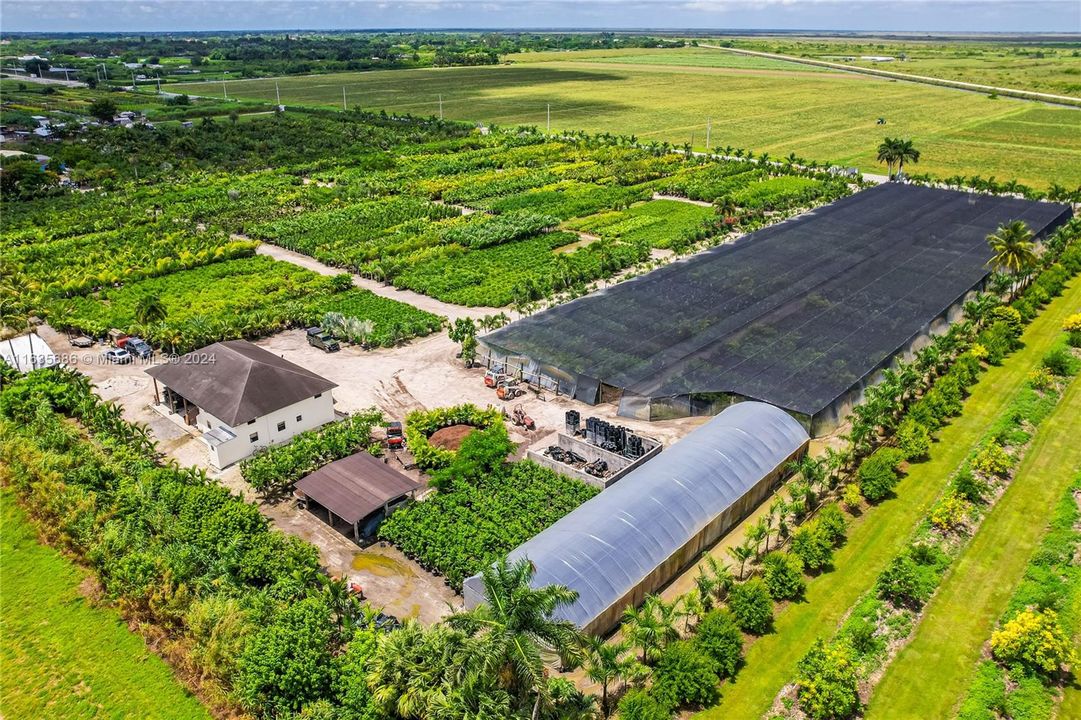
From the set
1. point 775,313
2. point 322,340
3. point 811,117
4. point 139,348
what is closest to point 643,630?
point 775,313

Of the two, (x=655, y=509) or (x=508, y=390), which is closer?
(x=655, y=509)

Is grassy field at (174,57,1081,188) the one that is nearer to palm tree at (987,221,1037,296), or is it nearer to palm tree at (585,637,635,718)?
palm tree at (987,221,1037,296)

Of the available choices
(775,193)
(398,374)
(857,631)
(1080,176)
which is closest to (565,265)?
(398,374)

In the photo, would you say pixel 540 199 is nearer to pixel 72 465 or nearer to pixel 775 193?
pixel 775 193

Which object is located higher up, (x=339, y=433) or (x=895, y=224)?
(x=895, y=224)

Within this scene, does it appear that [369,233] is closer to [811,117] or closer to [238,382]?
[238,382]
